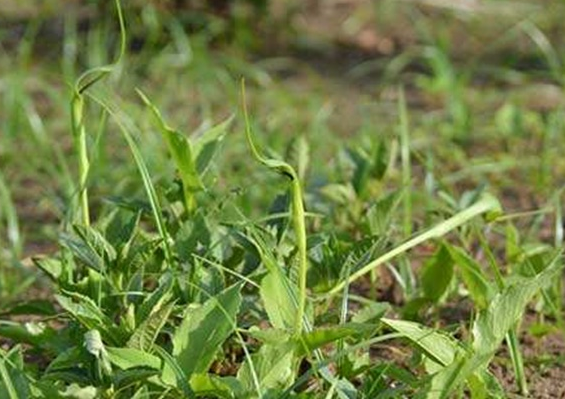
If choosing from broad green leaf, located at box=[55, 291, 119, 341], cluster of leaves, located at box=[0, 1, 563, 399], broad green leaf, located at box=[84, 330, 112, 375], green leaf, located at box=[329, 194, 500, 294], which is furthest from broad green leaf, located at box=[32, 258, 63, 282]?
green leaf, located at box=[329, 194, 500, 294]

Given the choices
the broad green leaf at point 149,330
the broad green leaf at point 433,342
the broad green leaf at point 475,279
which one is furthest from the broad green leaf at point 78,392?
the broad green leaf at point 475,279

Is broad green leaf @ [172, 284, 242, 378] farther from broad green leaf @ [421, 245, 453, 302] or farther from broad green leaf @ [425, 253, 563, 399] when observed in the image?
broad green leaf @ [421, 245, 453, 302]

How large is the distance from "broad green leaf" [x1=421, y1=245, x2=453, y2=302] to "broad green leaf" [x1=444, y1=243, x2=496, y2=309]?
8cm

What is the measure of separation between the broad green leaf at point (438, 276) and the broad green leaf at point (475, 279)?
0.27ft

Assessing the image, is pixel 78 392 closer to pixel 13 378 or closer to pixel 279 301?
pixel 13 378

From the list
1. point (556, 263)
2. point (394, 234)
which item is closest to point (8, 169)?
point (394, 234)

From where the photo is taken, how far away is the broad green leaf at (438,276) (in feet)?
6.97

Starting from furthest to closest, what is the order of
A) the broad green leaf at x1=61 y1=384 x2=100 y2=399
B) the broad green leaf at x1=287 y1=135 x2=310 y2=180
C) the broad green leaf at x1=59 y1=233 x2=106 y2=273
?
the broad green leaf at x1=287 y1=135 x2=310 y2=180 < the broad green leaf at x1=59 y1=233 x2=106 y2=273 < the broad green leaf at x1=61 y1=384 x2=100 y2=399

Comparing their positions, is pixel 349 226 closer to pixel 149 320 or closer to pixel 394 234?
pixel 394 234

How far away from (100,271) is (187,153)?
0.23 metres

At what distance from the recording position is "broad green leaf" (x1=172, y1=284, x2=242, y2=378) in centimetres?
171

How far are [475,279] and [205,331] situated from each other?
479 mm

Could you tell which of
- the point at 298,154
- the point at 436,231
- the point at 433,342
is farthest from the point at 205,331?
the point at 298,154

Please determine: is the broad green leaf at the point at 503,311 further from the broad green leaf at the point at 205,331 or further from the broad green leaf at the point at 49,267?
the broad green leaf at the point at 49,267
